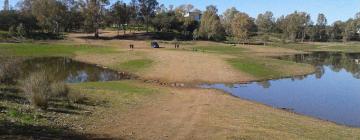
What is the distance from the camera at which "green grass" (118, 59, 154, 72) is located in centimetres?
6116

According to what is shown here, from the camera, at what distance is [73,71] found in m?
58.6

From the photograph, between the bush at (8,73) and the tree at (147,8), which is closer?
the bush at (8,73)

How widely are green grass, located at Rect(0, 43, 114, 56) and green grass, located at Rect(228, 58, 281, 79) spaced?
25.9 meters

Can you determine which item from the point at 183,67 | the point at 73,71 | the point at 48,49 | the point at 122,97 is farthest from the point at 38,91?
the point at 48,49

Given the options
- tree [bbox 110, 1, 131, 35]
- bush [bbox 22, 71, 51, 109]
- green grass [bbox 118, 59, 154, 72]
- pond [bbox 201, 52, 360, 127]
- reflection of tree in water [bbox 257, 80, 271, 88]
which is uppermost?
tree [bbox 110, 1, 131, 35]

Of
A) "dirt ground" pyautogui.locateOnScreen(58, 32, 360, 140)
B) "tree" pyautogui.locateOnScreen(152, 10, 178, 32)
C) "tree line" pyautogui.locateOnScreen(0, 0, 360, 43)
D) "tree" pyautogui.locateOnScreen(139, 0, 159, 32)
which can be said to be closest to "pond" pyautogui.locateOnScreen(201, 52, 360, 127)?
"dirt ground" pyautogui.locateOnScreen(58, 32, 360, 140)

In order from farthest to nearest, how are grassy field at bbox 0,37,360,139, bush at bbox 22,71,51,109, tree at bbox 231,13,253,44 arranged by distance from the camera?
tree at bbox 231,13,253,44, bush at bbox 22,71,51,109, grassy field at bbox 0,37,360,139

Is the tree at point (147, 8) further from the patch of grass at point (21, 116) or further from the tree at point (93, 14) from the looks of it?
the patch of grass at point (21, 116)

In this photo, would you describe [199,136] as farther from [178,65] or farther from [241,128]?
[178,65]

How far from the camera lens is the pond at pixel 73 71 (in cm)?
5064

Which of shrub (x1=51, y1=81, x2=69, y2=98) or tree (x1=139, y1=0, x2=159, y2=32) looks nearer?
shrub (x1=51, y1=81, x2=69, y2=98)

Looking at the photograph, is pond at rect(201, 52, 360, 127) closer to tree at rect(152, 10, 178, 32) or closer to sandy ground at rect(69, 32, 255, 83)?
sandy ground at rect(69, 32, 255, 83)

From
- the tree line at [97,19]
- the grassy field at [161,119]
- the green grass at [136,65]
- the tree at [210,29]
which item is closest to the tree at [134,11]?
the tree line at [97,19]

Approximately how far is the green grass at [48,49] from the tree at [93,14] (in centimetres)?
Answer: 3350
